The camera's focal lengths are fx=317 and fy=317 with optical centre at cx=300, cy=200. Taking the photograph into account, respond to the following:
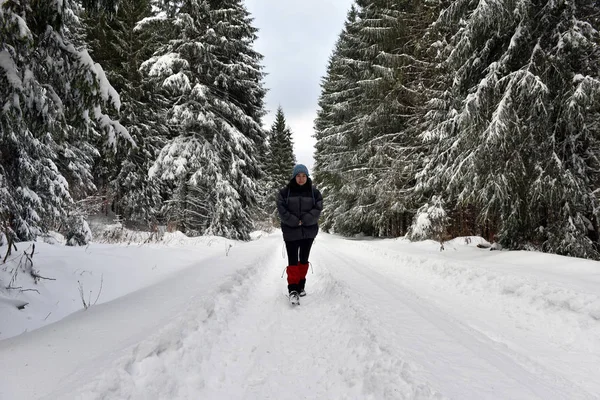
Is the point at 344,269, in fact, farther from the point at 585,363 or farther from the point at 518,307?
the point at 585,363

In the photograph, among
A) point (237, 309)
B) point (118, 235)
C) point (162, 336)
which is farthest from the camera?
point (118, 235)

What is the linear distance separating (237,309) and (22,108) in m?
3.37

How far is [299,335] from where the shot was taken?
3.50 meters

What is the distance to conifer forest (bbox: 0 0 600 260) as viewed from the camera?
3.90 metres

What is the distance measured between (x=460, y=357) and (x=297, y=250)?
2.85 metres

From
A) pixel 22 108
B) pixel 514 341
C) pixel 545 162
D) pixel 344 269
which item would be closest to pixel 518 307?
pixel 514 341

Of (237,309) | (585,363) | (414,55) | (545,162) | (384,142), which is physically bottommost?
(585,363)

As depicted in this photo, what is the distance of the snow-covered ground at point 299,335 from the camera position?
231 centimetres

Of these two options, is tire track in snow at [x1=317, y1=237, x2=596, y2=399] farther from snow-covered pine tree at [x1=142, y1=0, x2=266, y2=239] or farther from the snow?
snow-covered pine tree at [x1=142, y1=0, x2=266, y2=239]

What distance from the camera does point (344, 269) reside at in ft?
24.9

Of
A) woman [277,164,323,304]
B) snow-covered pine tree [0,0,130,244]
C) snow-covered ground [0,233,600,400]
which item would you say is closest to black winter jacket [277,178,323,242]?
woman [277,164,323,304]

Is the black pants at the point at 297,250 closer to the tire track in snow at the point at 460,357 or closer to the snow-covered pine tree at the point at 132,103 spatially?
the tire track in snow at the point at 460,357

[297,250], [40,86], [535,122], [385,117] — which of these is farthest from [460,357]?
[385,117]

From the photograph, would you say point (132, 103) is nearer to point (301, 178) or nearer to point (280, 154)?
point (301, 178)
